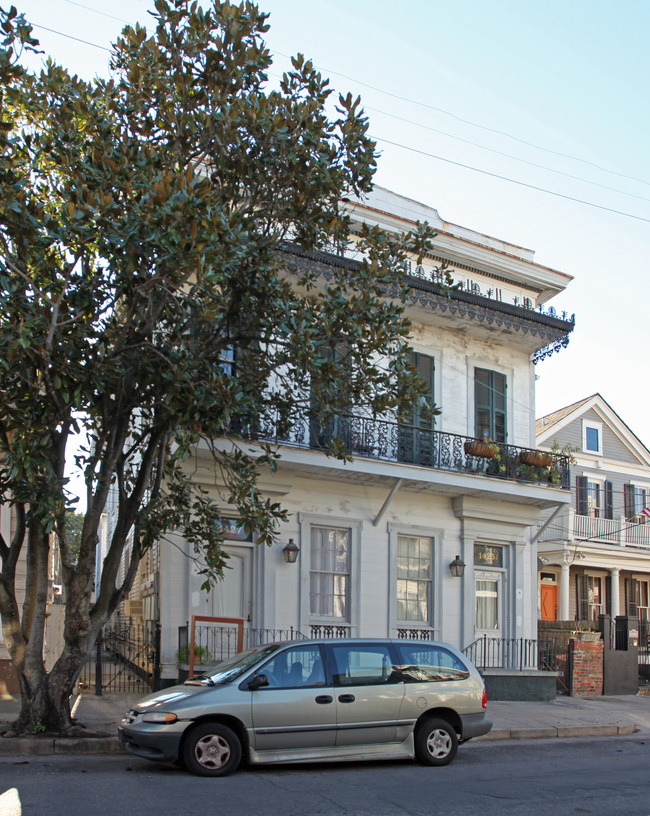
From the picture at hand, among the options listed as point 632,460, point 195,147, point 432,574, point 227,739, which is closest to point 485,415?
point 432,574

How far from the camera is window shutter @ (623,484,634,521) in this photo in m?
30.1

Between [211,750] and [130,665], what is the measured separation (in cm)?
1030

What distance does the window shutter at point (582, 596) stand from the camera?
2903 cm

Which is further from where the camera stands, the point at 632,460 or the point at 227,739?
the point at 632,460

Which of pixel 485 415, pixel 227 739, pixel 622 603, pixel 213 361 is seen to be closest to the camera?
pixel 227 739

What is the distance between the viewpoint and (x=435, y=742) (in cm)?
1057

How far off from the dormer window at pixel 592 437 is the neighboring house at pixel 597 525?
3 cm

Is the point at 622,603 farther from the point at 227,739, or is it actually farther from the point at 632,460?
the point at 227,739

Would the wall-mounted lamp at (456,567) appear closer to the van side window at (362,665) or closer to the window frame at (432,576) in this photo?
the window frame at (432,576)

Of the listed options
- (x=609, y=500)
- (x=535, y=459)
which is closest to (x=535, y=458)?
(x=535, y=459)

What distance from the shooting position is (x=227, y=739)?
945 centimetres

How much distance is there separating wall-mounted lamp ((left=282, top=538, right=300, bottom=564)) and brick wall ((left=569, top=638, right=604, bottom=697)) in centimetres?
711

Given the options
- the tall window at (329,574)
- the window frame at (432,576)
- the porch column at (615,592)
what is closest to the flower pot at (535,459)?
the window frame at (432,576)

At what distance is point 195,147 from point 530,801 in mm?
8621
